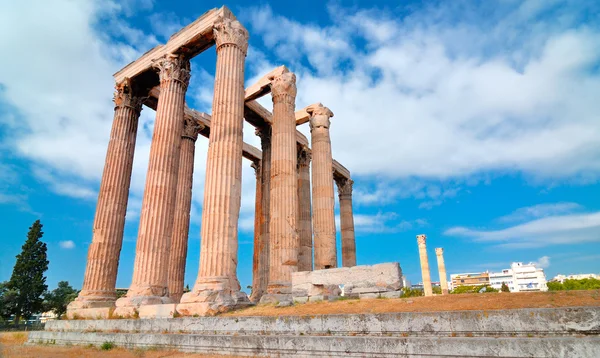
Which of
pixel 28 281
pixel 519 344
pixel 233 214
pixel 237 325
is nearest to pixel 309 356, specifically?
pixel 237 325

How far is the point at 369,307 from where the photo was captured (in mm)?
10055

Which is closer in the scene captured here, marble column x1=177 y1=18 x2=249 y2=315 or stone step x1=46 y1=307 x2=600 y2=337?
stone step x1=46 y1=307 x2=600 y2=337

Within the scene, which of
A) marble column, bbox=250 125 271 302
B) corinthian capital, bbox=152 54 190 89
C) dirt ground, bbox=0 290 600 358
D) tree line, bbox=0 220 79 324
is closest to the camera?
dirt ground, bbox=0 290 600 358

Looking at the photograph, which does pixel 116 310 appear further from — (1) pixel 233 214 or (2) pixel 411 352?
(2) pixel 411 352

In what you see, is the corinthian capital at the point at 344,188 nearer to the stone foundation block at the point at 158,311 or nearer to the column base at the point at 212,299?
the column base at the point at 212,299

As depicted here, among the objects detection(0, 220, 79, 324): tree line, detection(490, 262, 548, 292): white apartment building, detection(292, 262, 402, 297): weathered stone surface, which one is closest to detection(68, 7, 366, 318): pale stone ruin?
detection(292, 262, 402, 297): weathered stone surface

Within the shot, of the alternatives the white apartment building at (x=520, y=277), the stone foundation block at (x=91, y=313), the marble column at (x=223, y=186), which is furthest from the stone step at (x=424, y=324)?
the white apartment building at (x=520, y=277)

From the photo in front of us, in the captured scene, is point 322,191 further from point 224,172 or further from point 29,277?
point 29,277

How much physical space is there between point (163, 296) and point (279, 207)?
693 centimetres

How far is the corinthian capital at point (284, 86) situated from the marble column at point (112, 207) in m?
8.88

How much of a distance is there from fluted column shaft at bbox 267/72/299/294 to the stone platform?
6249 millimetres

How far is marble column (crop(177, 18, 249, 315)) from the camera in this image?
1337 cm

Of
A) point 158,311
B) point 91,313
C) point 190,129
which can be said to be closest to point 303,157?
point 190,129

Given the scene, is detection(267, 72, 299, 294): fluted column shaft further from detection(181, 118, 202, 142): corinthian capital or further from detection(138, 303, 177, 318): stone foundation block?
detection(181, 118, 202, 142): corinthian capital
